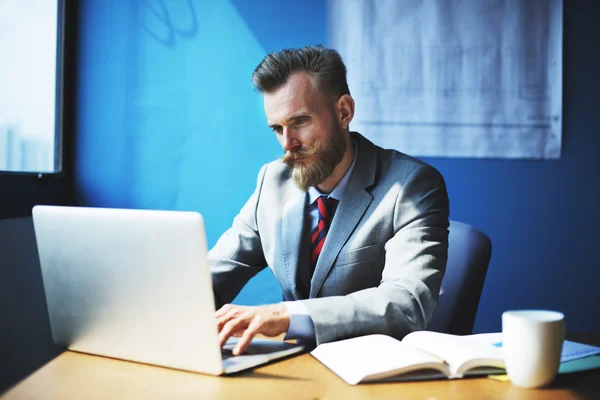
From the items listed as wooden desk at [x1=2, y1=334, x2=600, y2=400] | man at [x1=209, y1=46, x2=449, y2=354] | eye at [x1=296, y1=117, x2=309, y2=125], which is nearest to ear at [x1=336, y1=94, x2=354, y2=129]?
man at [x1=209, y1=46, x2=449, y2=354]

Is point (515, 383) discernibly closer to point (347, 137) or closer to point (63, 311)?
point (63, 311)

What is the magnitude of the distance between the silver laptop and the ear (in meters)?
0.86

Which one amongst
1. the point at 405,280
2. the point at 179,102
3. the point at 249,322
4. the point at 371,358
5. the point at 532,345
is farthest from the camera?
the point at 179,102

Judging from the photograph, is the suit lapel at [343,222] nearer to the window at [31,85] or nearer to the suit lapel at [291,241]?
the suit lapel at [291,241]

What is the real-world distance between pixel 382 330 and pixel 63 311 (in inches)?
22.8

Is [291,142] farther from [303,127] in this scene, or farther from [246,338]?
[246,338]

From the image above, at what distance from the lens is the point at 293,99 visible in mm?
1665

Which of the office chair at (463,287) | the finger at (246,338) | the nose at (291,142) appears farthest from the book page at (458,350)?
the nose at (291,142)

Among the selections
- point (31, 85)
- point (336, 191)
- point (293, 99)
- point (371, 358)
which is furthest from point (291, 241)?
point (31, 85)

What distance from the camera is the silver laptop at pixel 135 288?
870 millimetres

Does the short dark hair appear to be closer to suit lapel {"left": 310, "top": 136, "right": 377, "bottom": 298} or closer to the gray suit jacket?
the gray suit jacket

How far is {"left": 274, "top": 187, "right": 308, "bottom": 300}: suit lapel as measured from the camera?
158 centimetres

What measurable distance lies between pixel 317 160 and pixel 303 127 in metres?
0.14

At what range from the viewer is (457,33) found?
2469 millimetres
